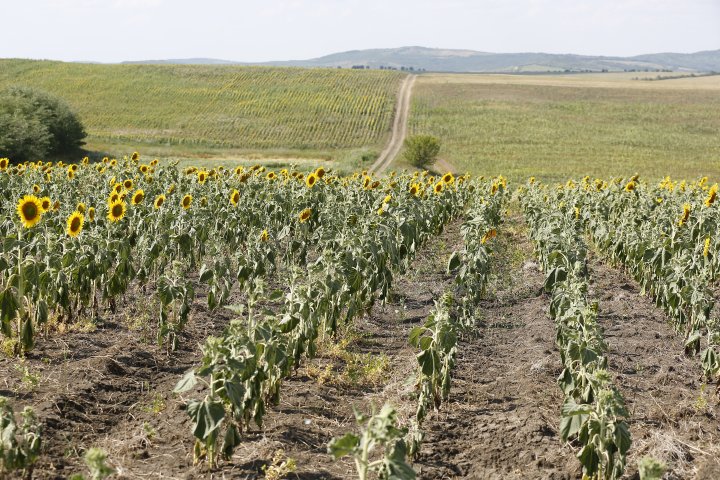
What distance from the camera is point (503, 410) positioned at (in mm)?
6523

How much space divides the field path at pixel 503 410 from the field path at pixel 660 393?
67cm

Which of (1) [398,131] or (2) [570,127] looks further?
(2) [570,127]

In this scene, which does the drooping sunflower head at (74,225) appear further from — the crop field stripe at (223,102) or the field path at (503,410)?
the crop field stripe at (223,102)

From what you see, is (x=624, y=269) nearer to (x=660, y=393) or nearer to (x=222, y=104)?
(x=660, y=393)

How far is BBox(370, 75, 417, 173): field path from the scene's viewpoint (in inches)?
1926

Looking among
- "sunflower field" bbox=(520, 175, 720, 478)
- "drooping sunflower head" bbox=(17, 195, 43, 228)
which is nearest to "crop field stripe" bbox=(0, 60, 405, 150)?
"sunflower field" bbox=(520, 175, 720, 478)

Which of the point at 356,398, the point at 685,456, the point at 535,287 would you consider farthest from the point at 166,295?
the point at 535,287

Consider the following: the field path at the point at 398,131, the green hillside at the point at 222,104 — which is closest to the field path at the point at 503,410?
the field path at the point at 398,131

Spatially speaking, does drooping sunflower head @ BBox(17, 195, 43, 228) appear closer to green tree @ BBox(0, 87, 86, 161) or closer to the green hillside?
green tree @ BBox(0, 87, 86, 161)

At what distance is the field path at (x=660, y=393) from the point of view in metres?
5.43

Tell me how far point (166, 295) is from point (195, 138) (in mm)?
54462

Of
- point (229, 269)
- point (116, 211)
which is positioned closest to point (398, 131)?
point (229, 269)

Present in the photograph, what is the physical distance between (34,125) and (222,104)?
108ft

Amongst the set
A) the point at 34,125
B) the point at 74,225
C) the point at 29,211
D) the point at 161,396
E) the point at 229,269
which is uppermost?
the point at 34,125
